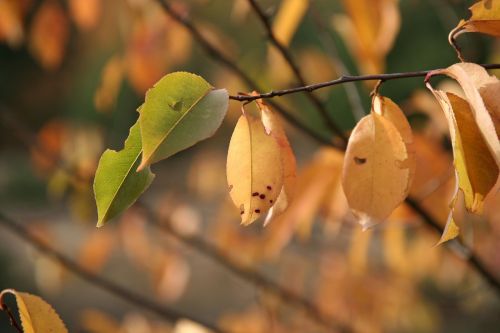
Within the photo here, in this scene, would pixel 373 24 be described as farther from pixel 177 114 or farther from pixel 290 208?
pixel 177 114

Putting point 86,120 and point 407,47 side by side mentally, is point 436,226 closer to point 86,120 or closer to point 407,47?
point 407,47

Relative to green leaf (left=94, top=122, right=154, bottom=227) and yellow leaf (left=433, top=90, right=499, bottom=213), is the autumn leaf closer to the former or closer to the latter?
yellow leaf (left=433, top=90, right=499, bottom=213)

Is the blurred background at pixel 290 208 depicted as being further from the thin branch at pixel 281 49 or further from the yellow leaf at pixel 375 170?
the yellow leaf at pixel 375 170

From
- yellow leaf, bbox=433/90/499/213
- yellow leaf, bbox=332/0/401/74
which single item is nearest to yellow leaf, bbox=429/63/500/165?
yellow leaf, bbox=433/90/499/213

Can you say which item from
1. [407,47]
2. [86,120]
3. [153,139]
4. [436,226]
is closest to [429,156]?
[436,226]

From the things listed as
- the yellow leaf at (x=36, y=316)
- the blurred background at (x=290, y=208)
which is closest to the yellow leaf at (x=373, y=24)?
the blurred background at (x=290, y=208)

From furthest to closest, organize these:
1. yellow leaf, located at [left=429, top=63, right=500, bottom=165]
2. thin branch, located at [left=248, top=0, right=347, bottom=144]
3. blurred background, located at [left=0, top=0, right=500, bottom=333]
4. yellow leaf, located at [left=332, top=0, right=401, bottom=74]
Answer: blurred background, located at [left=0, top=0, right=500, bottom=333] < yellow leaf, located at [left=332, top=0, right=401, bottom=74] < thin branch, located at [left=248, top=0, right=347, bottom=144] < yellow leaf, located at [left=429, top=63, right=500, bottom=165]

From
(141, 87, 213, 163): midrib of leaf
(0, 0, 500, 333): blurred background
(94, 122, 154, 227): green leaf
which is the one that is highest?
(141, 87, 213, 163): midrib of leaf
